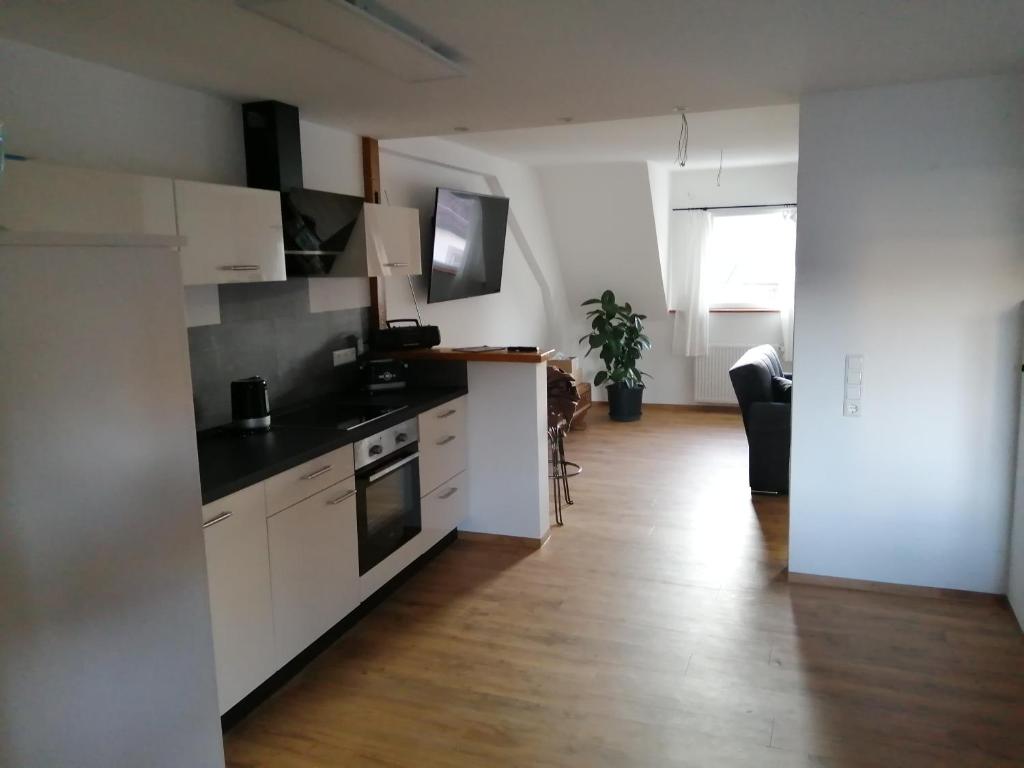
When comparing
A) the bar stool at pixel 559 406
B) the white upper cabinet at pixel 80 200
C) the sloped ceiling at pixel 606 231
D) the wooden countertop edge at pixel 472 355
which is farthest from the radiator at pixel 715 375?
the white upper cabinet at pixel 80 200

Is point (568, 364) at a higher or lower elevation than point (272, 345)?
lower

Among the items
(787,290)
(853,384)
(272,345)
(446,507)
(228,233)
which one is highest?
(228,233)

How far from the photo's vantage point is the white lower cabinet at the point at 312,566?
2.73m

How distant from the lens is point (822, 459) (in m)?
3.60

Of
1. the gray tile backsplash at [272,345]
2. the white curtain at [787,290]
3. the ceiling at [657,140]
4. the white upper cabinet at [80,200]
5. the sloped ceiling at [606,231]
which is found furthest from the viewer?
the white curtain at [787,290]

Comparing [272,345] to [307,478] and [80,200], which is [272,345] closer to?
[307,478]

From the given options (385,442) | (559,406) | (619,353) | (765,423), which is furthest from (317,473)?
(619,353)

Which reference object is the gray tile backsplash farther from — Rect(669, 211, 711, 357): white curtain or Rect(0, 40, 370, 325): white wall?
Rect(669, 211, 711, 357): white curtain

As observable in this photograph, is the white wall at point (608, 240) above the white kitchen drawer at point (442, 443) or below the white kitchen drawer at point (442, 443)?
above

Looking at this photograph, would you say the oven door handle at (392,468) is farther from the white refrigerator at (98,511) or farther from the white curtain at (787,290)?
the white curtain at (787,290)

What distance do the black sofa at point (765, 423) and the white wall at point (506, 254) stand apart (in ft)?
6.64

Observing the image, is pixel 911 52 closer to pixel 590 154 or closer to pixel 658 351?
pixel 590 154

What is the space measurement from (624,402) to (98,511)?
6422mm

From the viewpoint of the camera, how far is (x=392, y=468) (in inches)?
136
